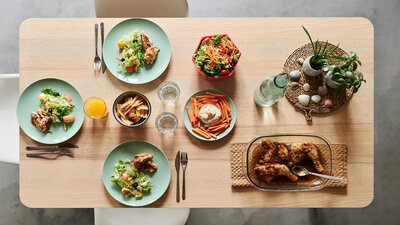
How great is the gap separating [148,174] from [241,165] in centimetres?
55

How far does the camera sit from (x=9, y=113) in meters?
1.98

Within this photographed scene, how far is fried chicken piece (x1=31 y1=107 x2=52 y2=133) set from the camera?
61.6 inches

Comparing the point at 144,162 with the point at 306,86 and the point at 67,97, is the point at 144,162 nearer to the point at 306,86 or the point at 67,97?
the point at 67,97

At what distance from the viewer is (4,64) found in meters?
2.77

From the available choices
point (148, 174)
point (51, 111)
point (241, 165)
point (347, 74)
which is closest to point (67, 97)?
point (51, 111)

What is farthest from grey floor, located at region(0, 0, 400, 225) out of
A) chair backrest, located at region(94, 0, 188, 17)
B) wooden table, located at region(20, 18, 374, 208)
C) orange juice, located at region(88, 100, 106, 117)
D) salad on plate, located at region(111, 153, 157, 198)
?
orange juice, located at region(88, 100, 106, 117)

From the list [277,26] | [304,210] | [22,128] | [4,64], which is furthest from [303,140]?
[4,64]

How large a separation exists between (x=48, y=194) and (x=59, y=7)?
205 cm

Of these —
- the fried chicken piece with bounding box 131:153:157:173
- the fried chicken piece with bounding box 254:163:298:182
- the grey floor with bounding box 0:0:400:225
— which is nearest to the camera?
the fried chicken piece with bounding box 254:163:298:182

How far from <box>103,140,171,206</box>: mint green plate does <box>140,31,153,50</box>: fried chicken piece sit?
0.57 m

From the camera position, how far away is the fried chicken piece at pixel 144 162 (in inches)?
60.5

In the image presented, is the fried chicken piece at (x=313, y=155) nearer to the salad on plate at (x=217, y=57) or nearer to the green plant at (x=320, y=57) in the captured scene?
the green plant at (x=320, y=57)

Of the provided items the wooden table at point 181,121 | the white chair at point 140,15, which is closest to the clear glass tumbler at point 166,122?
the wooden table at point 181,121

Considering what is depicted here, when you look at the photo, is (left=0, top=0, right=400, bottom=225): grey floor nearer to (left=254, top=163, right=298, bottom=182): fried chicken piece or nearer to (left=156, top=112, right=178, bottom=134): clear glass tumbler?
(left=254, top=163, right=298, bottom=182): fried chicken piece
